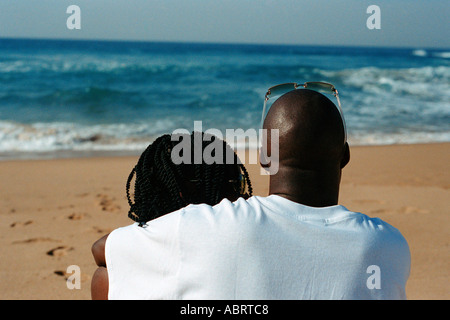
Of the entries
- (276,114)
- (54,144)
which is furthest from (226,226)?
(54,144)

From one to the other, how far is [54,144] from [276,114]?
7.30 metres

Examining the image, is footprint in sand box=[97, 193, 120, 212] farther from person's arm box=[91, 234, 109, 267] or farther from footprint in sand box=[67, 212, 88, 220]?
person's arm box=[91, 234, 109, 267]

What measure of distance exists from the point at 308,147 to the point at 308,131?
48 millimetres

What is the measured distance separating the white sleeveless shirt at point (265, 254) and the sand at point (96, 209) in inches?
82.2

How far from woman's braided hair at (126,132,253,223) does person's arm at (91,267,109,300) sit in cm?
23

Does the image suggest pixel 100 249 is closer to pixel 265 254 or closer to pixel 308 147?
pixel 265 254

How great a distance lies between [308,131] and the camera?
1.43 m

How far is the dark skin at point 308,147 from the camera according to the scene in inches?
56.6

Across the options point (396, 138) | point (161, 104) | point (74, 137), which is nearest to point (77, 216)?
point (74, 137)

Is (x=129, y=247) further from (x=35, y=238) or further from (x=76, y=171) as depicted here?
(x=76, y=171)

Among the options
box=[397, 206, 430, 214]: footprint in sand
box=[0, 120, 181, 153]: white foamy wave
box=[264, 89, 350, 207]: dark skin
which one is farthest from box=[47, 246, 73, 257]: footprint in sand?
box=[0, 120, 181, 153]: white foamy wave

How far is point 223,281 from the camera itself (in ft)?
4.12

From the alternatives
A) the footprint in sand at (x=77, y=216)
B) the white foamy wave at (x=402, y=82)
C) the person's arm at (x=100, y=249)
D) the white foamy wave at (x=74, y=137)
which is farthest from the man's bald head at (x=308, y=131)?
the white foamy wave at (x=402, y=82)
